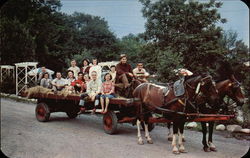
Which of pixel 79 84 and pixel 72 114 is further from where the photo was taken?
pixel 72 114

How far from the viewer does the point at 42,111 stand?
6852mm

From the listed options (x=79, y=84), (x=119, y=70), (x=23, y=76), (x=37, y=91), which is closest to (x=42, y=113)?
(x=37, y=91)

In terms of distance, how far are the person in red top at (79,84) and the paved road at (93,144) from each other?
3.42 feet

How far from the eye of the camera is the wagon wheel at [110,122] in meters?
5.38

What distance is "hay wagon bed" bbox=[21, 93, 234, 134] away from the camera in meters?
4.16

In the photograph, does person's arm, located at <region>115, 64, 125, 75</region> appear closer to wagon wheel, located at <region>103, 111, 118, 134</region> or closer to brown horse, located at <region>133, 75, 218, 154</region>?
brown horse, located at <region>133, 75, 218, 154</region>

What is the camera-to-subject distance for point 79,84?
6598 millimetres

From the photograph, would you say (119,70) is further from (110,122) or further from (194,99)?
(194,99)

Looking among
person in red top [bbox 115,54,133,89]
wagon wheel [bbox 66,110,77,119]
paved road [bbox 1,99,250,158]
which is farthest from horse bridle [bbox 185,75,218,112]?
wagon wheel [bbox 66,110,77,119]

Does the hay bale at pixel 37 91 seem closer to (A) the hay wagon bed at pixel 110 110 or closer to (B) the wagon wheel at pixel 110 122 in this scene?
(A) the hay wagon bed at pixel 110 110

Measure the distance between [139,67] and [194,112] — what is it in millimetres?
1564

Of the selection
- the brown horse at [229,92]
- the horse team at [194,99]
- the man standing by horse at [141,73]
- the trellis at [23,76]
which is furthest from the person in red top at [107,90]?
the brown horse at [229,92]

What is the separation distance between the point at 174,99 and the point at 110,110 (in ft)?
5.99

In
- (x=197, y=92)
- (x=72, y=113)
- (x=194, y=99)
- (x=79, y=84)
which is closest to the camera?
(x=197, y=92)
